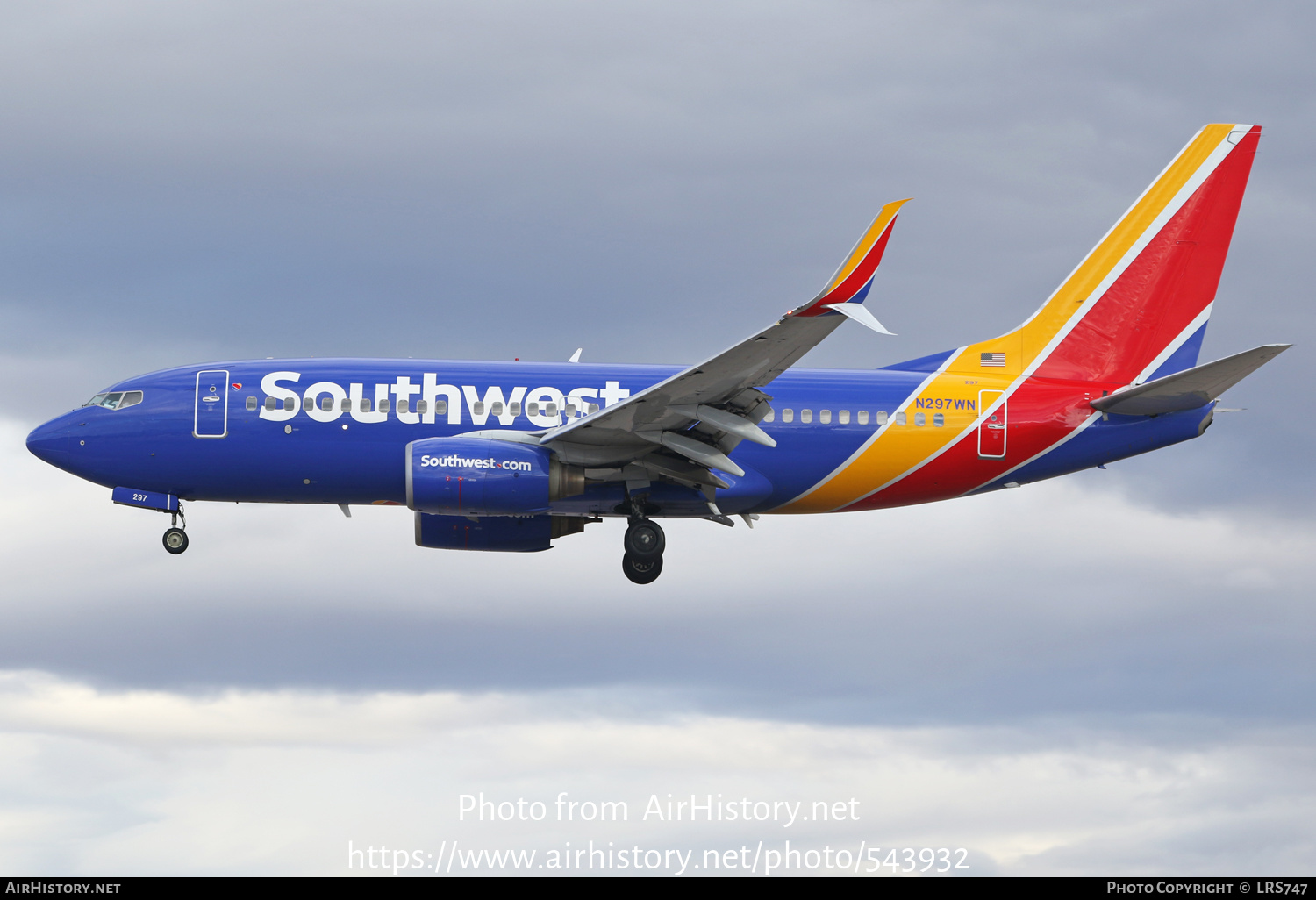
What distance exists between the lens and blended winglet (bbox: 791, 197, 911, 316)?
2531cm

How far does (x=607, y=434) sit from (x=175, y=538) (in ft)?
34.7

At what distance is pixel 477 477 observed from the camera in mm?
30141

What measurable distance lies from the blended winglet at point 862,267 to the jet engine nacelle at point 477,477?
307 inches

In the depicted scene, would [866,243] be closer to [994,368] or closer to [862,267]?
[862,267]

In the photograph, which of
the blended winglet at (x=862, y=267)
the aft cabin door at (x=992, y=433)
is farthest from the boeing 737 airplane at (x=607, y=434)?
the blended winglet at (x=862, y=267)

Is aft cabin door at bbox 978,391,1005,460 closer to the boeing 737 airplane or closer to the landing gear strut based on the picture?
the boeing 737 airplane

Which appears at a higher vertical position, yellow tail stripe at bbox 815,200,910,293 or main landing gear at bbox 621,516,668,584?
yellow tail stripe at bbox 815,200,910,293

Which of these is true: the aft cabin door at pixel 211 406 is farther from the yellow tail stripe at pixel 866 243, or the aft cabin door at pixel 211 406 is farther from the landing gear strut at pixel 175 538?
the yellow tail stripe at pixel 866 243

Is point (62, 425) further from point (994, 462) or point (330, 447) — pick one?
point (994, 462)

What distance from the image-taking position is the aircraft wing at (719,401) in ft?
83.7

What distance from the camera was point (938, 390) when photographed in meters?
34.0

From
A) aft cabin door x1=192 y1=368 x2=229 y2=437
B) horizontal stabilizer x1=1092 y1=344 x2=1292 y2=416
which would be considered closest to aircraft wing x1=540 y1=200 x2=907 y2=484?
aft cabin door x1=192 y1=368 x2=229 y2=437

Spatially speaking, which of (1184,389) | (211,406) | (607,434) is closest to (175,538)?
(211,406)

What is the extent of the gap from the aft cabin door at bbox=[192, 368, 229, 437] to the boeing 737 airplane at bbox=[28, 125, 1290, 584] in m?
0.04
